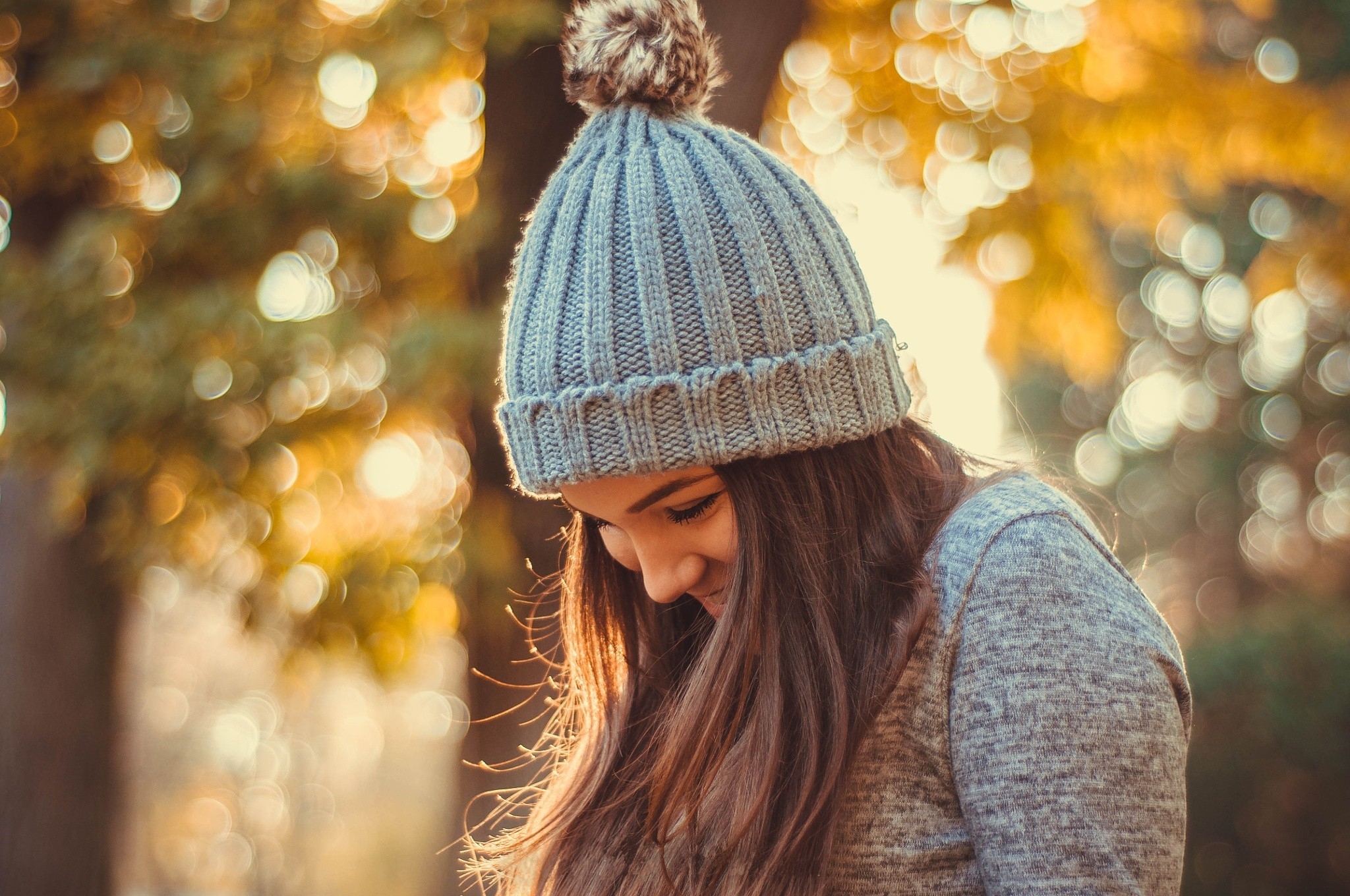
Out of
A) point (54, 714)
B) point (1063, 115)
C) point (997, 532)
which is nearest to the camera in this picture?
point (997, 532)

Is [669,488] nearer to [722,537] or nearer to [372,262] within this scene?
[722,537]

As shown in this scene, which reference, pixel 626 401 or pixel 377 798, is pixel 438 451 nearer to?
pixel 626 401

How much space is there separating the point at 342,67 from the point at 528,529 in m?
1.54

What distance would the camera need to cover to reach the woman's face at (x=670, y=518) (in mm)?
1481

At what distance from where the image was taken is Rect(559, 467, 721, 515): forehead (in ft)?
4.82

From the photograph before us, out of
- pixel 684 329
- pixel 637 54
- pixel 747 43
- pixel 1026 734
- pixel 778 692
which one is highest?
pixel 747 43

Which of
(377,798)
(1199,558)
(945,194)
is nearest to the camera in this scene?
(945,194)

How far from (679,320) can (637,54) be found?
49 cm

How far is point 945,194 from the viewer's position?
3.83 m

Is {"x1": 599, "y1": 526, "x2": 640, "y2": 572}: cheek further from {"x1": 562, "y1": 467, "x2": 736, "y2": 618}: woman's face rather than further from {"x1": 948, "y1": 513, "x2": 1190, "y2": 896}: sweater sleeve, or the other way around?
{"x1": 948, "y1": 513, "x2": 1190, "y2": 896}: sweater sleeve

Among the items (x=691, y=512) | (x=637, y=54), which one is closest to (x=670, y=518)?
(x=691, y=512)

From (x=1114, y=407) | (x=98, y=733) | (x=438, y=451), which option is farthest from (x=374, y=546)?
(x=1114, y=407)

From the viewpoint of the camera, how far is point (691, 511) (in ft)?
4.99

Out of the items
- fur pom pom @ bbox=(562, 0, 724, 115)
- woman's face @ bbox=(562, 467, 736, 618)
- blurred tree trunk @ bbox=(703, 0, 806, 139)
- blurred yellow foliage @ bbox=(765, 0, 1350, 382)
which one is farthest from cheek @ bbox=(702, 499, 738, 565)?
blurred yellow foliage @ bbox=(765, 0, 1350, 382)
